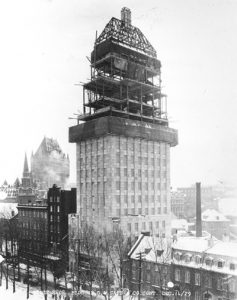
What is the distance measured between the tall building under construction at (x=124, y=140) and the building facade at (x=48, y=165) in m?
103

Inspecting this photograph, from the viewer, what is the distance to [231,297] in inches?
1613

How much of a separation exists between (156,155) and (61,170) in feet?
380

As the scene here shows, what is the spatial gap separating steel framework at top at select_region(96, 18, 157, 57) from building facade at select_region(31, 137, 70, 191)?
108927mm

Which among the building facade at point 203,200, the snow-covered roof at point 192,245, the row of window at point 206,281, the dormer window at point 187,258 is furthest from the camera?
the building facade at point 203,200

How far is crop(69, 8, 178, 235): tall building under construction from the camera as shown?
68000 millimetres

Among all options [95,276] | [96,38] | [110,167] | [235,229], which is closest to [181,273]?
[95,276]

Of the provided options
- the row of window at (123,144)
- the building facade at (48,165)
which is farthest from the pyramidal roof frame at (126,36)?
the building facade at (48,165)

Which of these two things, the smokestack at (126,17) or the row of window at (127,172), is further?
the smokestack at (126,17)

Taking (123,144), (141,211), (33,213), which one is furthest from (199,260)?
(33,213)

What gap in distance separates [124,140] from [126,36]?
81.2 ft

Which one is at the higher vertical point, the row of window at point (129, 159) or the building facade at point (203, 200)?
the row of window at point (129, 159)

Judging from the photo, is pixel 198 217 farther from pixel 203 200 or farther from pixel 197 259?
pixel 203 200

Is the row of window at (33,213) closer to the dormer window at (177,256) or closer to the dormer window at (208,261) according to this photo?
the dormer window at (177,256)

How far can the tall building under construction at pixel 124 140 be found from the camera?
2677 inches
